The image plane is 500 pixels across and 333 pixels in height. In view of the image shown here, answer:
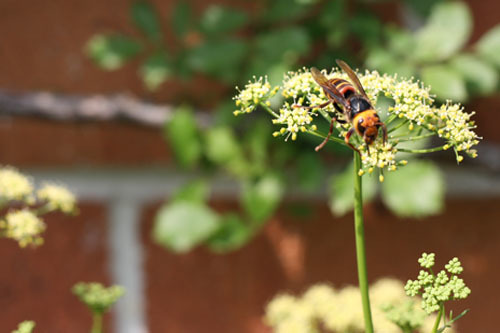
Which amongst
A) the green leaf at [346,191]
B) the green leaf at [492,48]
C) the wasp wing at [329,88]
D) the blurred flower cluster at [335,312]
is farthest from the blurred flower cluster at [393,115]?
the green leaf at [492,48]

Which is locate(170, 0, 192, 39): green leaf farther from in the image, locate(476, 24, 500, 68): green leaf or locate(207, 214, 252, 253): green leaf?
locate(476, 24, 500, 68): green leaf

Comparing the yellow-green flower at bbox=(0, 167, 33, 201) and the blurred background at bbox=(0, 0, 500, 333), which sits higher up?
the blurred background at bbox=(0, 0, 500, 333)

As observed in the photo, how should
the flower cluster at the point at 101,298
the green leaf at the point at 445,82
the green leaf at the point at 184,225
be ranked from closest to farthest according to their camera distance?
1. the flower cluster at the point at 101,298
2. the green leaf at the point at 445,82
3. the green leaf at the point at 184,225

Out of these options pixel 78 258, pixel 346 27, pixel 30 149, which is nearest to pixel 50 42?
pixel 30 149

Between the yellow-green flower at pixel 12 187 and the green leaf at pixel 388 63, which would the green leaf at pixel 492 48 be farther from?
the yellow-green flower at pixel 12 187

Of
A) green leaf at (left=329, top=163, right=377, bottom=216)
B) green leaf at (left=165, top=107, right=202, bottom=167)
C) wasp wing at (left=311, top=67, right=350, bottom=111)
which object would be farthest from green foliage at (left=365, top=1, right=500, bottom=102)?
wasp wing at (left=311, top=67, right=350, bottom=111)

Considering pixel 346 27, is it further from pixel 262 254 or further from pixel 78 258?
pixel 78 258
